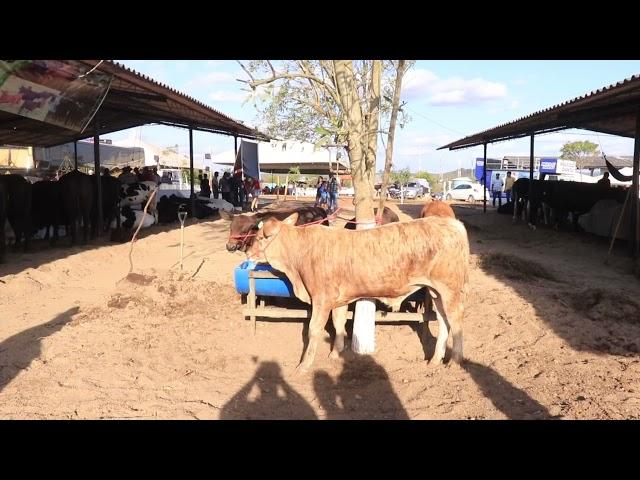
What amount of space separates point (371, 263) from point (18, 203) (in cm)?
877

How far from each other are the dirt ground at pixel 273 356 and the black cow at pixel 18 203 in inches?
70.6

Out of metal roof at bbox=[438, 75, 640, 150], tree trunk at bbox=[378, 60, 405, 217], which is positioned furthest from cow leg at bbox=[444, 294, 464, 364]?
metal roof at bbox=[438, 75, 640, 150]

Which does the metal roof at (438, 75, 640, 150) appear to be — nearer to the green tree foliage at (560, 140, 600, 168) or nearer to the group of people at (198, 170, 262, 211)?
the group of people at (198, 170, 262, 211)

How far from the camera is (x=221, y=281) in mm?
8656

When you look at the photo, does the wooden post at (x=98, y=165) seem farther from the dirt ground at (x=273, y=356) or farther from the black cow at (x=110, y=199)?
the dirt ground at (x=273, y=356)

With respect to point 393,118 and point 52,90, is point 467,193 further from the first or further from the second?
point 52,90

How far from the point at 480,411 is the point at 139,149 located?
31.8m

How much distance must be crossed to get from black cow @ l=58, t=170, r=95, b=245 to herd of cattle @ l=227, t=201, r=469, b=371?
8.03 meters

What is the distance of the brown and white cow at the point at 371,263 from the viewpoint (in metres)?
5.14

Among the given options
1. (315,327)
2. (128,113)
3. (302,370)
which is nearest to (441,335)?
(315,327)

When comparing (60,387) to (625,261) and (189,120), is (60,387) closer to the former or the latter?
(625,261)

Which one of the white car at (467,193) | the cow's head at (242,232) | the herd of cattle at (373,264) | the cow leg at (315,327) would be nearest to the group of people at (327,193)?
the cow's head at (242,232)

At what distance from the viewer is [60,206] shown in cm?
1198

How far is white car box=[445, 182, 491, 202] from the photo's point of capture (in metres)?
37.3
